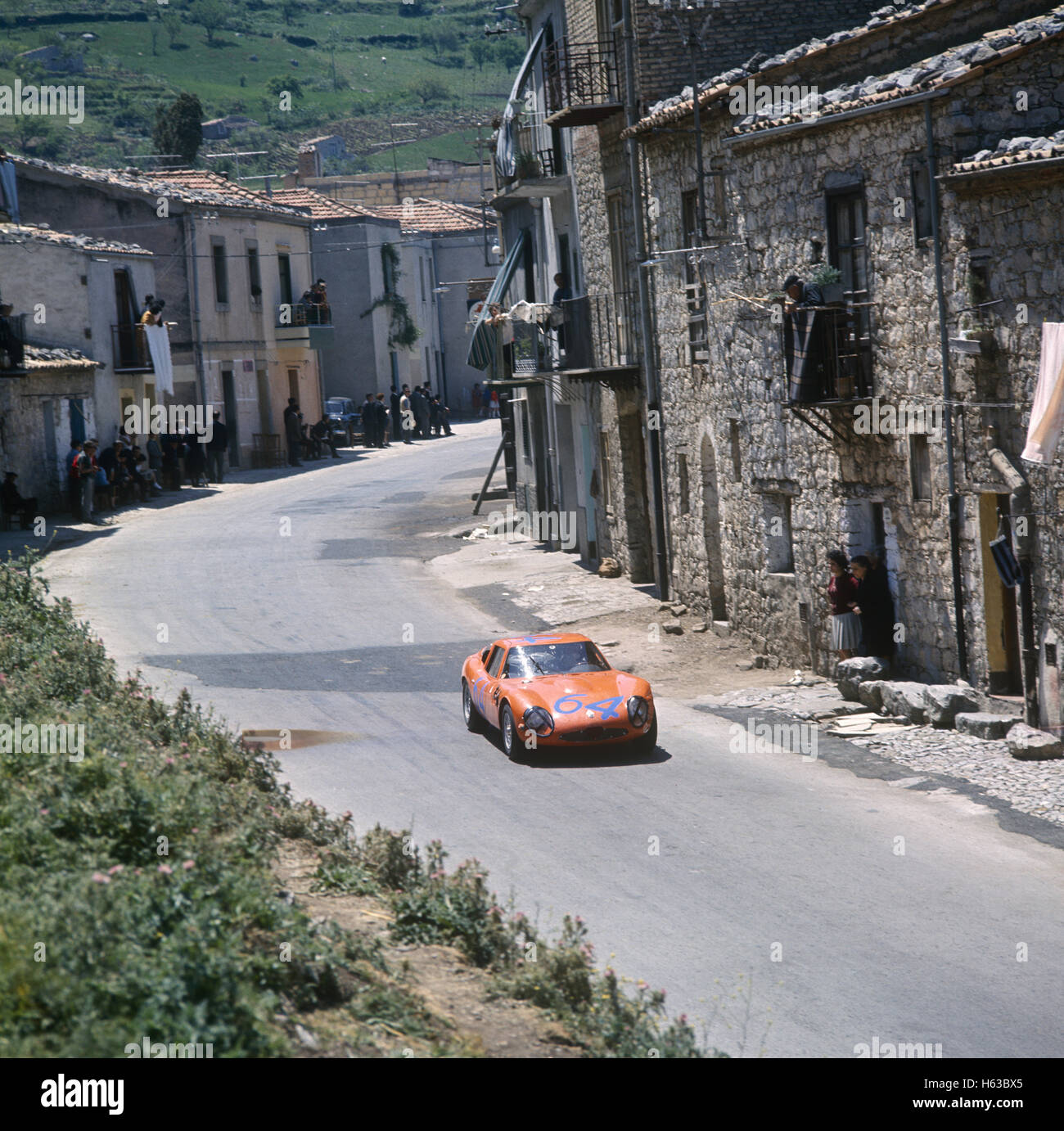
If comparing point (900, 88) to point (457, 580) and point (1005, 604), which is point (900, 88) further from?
point (457, 580)

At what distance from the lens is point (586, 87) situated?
25609 millimetres

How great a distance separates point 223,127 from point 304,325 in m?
80.8

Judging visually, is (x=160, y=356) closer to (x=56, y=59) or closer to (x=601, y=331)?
(x=601, y=331)

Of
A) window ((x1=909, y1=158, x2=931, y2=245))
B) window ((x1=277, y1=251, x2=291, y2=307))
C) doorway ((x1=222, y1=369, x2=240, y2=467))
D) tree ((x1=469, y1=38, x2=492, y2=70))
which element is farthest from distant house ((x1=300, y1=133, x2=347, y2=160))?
window ((x1=909, y1=158, x2=931, y2=245))

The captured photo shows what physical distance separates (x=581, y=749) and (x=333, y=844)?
19.9 feet

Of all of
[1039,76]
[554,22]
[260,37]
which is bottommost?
[1039,76]

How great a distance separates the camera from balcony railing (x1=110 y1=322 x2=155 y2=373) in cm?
4022

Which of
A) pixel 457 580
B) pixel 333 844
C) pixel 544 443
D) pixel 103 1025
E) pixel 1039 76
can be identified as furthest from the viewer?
pixel 544 443

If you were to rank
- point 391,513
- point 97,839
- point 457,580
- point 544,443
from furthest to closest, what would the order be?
point 391,513, point 544,443, point 457,580, point 97,839

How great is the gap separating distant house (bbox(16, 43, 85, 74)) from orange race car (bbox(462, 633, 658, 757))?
127 meters

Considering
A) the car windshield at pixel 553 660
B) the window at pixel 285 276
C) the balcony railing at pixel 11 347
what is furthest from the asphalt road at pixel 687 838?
the window at pixel 285 276

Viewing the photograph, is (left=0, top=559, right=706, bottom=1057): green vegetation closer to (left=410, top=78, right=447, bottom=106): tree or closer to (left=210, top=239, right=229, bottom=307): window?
(left=210, top=239, right=229, bottom=307): window
